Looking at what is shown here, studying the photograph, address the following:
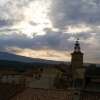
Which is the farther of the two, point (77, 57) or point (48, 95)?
point (77, 57)

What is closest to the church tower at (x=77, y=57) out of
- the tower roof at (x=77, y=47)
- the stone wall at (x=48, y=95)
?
the tower roof at (x=77, y=47)

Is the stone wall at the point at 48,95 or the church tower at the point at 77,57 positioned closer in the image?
the stone wall at the point at 48,95

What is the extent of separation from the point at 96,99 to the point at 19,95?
32.0ft

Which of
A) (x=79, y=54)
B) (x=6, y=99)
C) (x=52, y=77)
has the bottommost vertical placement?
(x=6, y=99)

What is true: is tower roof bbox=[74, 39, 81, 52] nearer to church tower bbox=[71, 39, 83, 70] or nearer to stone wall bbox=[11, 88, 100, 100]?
church tower bbox=[71, 39, 83, 70]

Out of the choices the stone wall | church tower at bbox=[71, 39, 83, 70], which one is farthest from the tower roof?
the stone wall

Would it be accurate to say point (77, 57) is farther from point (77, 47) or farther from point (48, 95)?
point (48, 95)

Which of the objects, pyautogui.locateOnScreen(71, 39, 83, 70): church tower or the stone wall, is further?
pyautogui.locateOnScreen(71, 39, 83, 70): church tower

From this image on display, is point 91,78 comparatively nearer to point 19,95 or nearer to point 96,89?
point 96,89

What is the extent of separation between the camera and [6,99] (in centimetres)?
4044

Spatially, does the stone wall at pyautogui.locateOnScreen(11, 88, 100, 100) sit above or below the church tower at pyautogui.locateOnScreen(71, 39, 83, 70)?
below

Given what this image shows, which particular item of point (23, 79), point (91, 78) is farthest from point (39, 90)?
point (23, 79)

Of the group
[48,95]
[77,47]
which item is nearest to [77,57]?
[77,47]

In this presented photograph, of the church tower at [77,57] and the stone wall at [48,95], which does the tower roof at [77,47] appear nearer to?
the church tower at [77,57]
